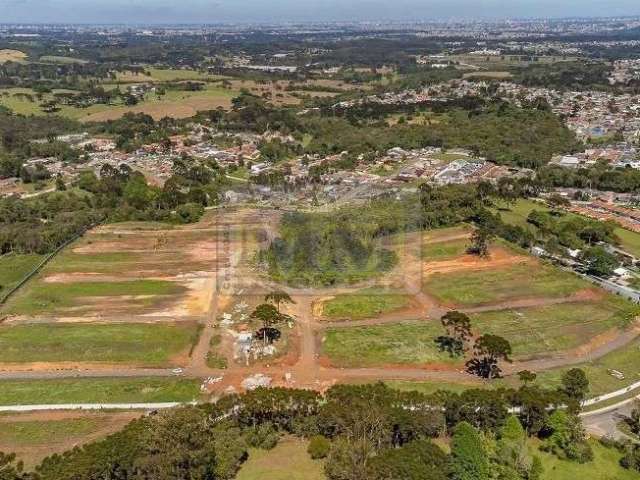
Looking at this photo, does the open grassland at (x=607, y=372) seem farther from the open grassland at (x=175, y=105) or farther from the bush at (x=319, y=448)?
the open grassland at (x=175, y=105)

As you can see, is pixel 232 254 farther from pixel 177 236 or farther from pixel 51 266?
pixel 51 266

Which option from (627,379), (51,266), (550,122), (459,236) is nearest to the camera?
(627,379)

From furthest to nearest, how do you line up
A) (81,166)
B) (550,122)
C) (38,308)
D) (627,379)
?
(550,122)
(81,166)
(38,308)
(627,379)

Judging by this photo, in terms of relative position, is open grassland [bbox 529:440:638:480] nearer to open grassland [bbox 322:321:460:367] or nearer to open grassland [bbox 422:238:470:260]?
open grassland [bbox 322:321:460:367]

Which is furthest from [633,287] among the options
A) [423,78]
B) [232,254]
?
[423,78]

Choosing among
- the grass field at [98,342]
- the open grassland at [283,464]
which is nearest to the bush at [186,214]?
the grass field at [98,342]

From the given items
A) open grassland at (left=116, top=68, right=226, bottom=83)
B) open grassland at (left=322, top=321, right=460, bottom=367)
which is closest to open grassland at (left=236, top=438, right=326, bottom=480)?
open grassland at (left=322, top=321, right=460, bottom=367)

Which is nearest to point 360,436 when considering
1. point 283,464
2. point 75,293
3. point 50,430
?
point 283,464

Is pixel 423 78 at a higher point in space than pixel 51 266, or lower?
higher
